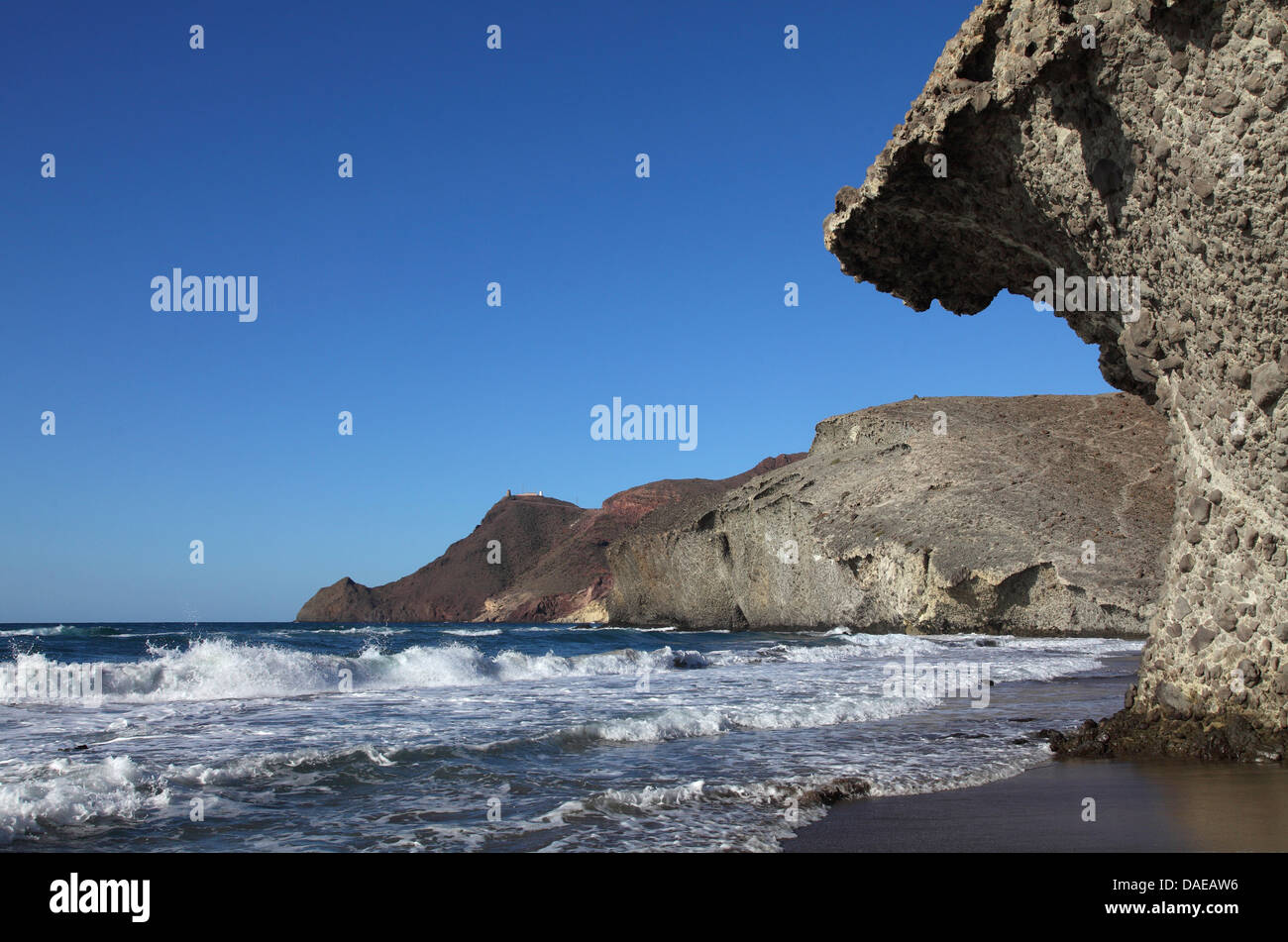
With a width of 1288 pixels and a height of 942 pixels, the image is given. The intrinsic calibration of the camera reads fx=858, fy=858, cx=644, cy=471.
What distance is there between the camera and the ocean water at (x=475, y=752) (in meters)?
5.33

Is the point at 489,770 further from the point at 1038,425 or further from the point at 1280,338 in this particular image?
the point at 1038,425

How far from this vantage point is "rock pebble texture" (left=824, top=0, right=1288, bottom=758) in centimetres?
536

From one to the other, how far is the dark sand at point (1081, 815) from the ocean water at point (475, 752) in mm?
Result: 355

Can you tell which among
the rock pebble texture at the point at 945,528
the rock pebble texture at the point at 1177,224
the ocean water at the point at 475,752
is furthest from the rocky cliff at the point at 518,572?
the rock pebble texture at the point at 1177,224

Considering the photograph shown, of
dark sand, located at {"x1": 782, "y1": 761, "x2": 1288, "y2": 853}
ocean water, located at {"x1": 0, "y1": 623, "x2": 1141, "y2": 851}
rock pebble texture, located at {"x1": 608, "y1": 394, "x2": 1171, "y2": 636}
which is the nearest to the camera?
dark sand, located at {"x1": 782, "y1": 761, "x2": 1288, "y2": 853}

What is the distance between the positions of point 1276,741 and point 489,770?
19.6ft

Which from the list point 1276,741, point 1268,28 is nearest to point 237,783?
point 1276,741

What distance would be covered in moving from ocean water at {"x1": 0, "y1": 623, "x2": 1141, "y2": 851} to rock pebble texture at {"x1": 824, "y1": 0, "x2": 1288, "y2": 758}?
5.95ft

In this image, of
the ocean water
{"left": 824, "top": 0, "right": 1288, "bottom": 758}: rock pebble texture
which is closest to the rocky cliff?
the ocean water

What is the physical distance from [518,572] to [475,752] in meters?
165

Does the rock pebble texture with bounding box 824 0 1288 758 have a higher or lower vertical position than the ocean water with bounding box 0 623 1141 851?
higher

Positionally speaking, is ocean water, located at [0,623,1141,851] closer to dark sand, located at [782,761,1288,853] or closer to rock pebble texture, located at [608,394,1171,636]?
dark sand, located at [782,761,1288,853]

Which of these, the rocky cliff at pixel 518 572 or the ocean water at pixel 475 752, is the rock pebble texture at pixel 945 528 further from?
the rocky cliff at pixel 518 572
